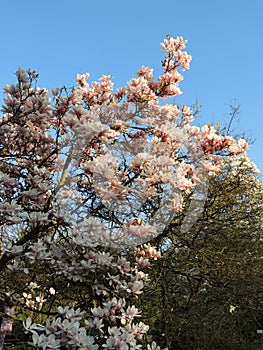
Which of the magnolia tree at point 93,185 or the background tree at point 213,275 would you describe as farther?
the background tree at point 213,275

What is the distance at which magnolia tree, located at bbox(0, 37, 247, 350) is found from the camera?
8.41 ft

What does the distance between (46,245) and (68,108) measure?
46.1 inches

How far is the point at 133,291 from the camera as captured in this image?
2678mm

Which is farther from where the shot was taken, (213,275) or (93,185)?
(213,275)

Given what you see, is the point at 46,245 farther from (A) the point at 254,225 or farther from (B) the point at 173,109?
(A) the point at 254,225

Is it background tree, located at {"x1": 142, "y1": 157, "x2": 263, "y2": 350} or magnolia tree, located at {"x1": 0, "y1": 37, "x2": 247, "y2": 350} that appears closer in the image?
magnolia tree, located at {"x1": 0, "y1": 37, "x2": 247, "y2": 350}

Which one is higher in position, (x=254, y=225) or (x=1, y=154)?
(x=254, y=225)

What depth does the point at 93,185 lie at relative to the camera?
2.84 meters

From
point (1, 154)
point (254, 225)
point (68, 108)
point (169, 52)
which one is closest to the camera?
point (68, 108)

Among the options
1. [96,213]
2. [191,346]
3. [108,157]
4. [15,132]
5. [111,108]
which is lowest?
[191,346]

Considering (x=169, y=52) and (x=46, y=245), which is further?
(x=169, y=52)

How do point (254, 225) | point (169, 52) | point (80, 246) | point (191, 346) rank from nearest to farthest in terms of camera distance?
point (80, 246) < point (169, 52) < point (191, 346) < point (254, 225)

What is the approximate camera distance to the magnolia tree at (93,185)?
2564mm

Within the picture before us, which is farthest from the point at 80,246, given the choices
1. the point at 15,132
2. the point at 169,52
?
the point at 169,52
